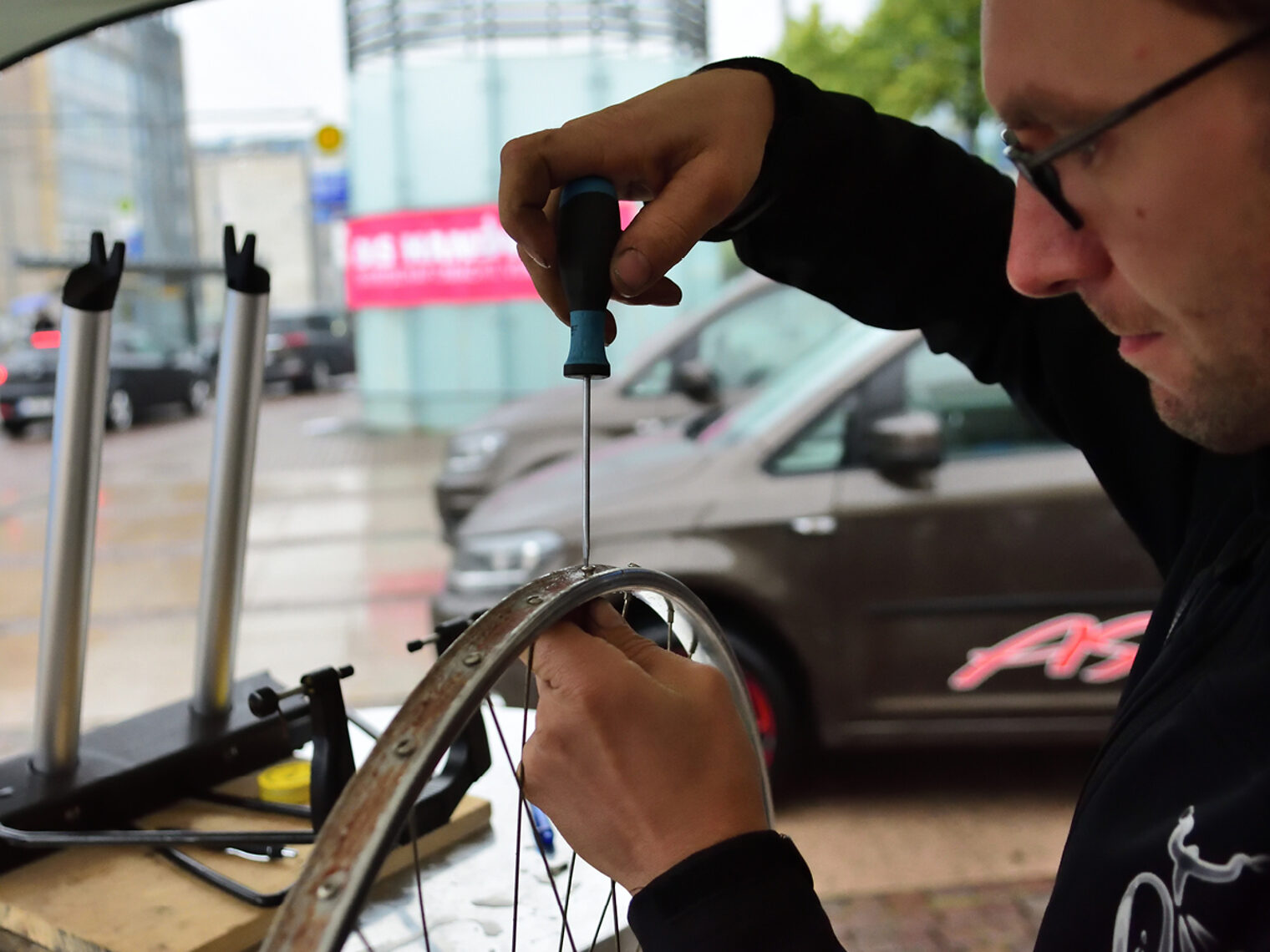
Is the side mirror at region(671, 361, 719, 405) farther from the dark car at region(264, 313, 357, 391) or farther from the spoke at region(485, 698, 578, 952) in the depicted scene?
the dark car at region(264, 313, 357, 391)

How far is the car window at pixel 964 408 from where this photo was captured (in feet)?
11.2

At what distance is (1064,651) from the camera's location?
333cm

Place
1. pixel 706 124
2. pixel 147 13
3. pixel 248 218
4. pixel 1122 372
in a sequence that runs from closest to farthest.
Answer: pixel 706 124 → pixel 1122 372 → pixel 147 13 → pixel 248 218

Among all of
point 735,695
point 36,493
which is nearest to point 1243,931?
point 735,695

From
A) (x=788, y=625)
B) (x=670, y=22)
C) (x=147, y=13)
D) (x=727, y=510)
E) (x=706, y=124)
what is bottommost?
(x=788, y=625)

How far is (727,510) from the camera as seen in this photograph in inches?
135

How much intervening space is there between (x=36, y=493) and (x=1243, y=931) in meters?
11.3

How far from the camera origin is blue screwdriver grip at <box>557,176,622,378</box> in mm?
923

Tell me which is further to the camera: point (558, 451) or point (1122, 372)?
point (558, 451)

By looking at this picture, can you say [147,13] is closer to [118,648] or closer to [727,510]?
[727,510]

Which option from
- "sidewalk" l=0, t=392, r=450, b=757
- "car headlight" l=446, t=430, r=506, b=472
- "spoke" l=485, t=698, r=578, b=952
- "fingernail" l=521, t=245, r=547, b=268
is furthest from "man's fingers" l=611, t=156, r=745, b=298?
"car headlight" l=446, t=430, r=506, b=472

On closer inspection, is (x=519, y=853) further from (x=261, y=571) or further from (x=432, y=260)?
(x=432, y=260)

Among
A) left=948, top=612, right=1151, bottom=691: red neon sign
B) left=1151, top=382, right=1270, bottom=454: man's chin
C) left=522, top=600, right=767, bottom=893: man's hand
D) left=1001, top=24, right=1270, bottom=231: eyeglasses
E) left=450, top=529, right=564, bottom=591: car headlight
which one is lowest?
left=948, top=612, right=1151, bottom=691: red neon sign

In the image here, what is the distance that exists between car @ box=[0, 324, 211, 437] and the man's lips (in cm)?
1349
